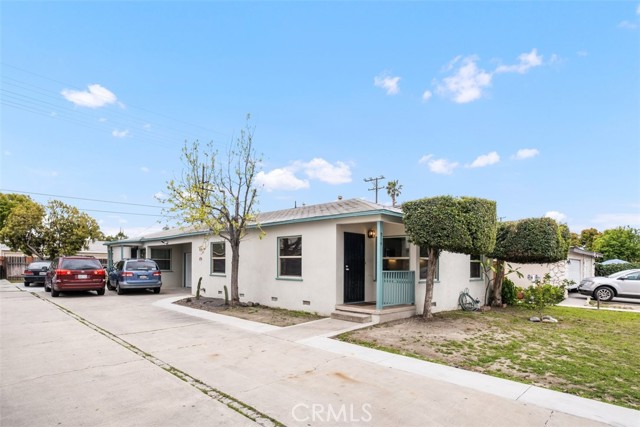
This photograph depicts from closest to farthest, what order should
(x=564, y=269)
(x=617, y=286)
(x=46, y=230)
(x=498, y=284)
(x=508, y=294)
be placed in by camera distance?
(x=498, y=284) → (x=508, y=294) → (x=617, y=286) → (x=564, y=269) → (x=46, y=230)

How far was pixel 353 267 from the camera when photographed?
10.8 meters

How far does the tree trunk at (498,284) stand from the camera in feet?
43.4

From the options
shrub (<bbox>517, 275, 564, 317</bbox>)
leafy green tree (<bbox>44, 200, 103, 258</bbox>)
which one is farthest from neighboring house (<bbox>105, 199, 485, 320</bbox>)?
leafy green tree (<bbox>44, 200, 103, 258</bbox>)

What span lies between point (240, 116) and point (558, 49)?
33.6 ft

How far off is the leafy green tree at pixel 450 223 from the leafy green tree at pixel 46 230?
31.6 m

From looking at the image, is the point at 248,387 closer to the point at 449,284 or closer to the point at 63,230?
the point at 449,284

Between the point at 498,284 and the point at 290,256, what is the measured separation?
8.06 m

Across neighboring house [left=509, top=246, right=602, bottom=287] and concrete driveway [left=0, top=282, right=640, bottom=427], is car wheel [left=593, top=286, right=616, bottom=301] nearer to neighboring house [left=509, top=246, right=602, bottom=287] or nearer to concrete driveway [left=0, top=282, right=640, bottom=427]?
neighboring house [left=509, top=246, right=602, bottom=287]

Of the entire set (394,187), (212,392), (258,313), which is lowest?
(258,313)

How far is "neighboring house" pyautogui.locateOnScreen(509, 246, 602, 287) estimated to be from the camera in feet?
53.9

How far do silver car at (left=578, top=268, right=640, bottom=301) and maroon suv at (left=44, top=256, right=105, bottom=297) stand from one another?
21514 millimetres

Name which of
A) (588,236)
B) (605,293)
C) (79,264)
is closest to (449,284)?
(605,293)

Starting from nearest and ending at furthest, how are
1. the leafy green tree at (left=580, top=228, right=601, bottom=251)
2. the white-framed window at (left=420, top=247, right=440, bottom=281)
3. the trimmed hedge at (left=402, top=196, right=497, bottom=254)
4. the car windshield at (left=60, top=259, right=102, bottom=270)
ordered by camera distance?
the trimmed hedge at (left=402, top=196, right=497, bottom=254)
the white-framed window at (left=420, top=247, right=440, bottom=281)
the car windshield at (left=60, top=259, right=102, bottom=270)
the leafy green tree at (left=580, top=228, right=601, bottom=251)

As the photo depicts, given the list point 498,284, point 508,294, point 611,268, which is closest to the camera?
point 498,284
